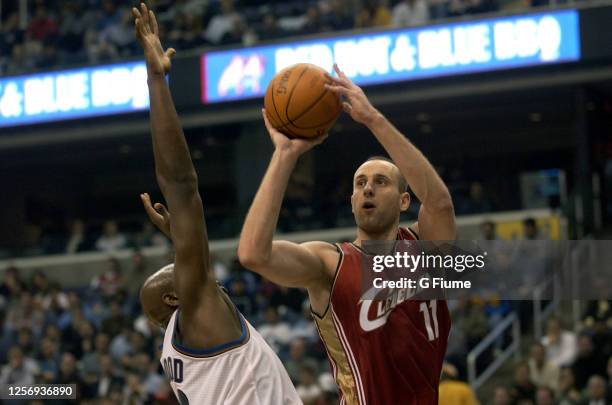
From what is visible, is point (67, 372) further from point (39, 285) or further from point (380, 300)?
point (380, 300)

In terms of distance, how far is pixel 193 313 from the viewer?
4.23 m

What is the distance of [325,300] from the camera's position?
474 cm

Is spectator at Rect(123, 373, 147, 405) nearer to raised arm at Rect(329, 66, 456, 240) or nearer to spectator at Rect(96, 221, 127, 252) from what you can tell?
spectator at Rect(96, 221, 127, 252)

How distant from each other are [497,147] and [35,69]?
9007mm

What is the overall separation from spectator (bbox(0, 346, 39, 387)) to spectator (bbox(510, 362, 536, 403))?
6512mm

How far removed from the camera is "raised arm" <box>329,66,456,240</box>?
174 inches

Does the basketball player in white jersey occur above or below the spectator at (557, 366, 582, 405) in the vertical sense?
above

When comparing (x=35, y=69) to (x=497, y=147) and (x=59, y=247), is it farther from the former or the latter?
(x=497, y=147)

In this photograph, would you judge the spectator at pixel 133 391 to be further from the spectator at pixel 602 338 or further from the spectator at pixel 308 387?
the spectator at pixel 602 338

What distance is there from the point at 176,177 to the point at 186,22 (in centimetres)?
1545

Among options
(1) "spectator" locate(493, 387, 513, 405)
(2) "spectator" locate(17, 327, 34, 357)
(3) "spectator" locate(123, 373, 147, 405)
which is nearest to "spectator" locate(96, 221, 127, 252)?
(2) "spectator" locate(17, 327, 34, 357)

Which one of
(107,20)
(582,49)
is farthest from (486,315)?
(107,20)

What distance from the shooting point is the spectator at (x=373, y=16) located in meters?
17.5

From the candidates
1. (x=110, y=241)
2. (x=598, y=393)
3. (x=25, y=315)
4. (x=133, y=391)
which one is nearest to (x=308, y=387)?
(x=133, y=391)
